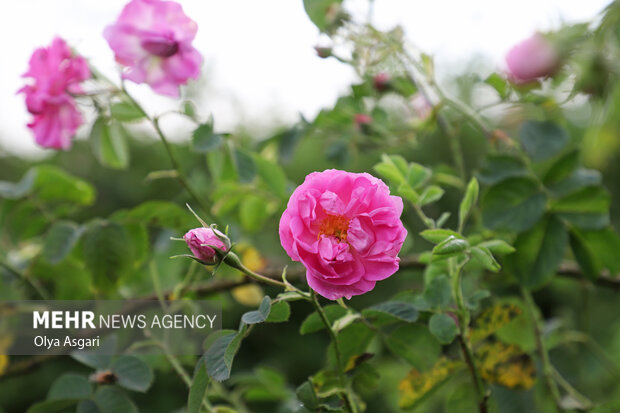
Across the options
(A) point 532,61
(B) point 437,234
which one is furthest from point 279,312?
(A) point 532,61

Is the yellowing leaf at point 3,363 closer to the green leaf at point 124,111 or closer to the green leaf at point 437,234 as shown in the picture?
the green leaf at point 124,111

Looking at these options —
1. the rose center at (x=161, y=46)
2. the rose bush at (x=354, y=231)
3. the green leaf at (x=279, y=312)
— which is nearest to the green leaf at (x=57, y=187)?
the rose bush at (x=354, y=231)

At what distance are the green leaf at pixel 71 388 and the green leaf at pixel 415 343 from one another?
1.13 feet

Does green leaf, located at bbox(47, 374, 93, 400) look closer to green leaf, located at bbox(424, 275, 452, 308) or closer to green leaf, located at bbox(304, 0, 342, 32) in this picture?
green leaf, located at bbox(424, 275, 452, 308)

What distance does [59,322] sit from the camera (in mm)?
824

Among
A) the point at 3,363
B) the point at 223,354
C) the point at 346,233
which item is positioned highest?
the point at 346,233

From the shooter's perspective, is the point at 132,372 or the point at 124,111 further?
the point at 124,111

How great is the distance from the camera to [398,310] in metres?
0.53

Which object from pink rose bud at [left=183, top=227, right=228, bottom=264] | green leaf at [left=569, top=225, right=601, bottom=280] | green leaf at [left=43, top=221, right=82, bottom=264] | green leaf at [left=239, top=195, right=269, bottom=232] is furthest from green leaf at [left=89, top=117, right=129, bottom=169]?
green leaf at [left=569, top=225, right=601, bottom=280]

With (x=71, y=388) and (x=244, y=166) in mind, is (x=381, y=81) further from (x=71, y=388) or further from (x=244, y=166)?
(x=71, y=388)

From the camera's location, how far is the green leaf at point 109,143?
813 millimetres

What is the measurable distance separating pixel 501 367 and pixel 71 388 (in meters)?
0.49

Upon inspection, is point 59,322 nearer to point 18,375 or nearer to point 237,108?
point 18,375

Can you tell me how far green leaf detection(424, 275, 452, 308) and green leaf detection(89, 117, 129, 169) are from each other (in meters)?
0.53
